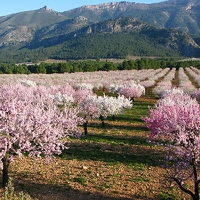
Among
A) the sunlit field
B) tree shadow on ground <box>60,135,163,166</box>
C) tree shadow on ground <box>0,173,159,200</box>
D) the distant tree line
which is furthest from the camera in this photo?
the distant tree line

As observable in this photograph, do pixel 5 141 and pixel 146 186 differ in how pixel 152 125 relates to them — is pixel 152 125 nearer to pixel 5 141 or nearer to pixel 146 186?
pixel 146 186

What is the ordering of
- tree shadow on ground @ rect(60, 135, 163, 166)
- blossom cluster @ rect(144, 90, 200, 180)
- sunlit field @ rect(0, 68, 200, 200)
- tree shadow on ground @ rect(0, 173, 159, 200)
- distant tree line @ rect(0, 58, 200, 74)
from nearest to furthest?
blossom cluster @ rect(144, 90, 200, 180)
tree shadow on ground @ rect(0, 173, 159, 200)
sunlit field @ rect(0, 68, 200, 200)
tree shadow on ground @ rect(60, 135, 163, 166)
distant tree line @ rect(0, 58, 200, 74)

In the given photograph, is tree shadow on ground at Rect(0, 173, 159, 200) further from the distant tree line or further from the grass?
the distant tree line

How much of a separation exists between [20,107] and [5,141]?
247cm

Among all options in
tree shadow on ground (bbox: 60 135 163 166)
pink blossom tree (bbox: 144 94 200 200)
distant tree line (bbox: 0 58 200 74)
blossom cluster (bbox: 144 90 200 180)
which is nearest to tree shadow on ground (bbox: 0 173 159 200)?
pink blossom tree (bbox: 144 94 200 200)

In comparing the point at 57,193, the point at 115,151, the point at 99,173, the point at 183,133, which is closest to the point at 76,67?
the point at 115,151

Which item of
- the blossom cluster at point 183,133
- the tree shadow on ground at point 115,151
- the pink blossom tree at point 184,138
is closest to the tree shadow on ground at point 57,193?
the pink blossom tree at point 184,138

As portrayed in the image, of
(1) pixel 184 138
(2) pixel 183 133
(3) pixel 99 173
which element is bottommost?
(3) pixel 99 173

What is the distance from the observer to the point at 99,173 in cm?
1656

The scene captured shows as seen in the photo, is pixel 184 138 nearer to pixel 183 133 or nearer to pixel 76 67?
pixel 183 133

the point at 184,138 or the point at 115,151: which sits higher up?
the point at 184,138

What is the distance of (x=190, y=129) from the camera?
→ 38.2ft

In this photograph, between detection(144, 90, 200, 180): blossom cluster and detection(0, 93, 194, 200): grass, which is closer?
detection(144, 90, 200, 180): blossom cluster

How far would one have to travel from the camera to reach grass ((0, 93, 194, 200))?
1384cm
